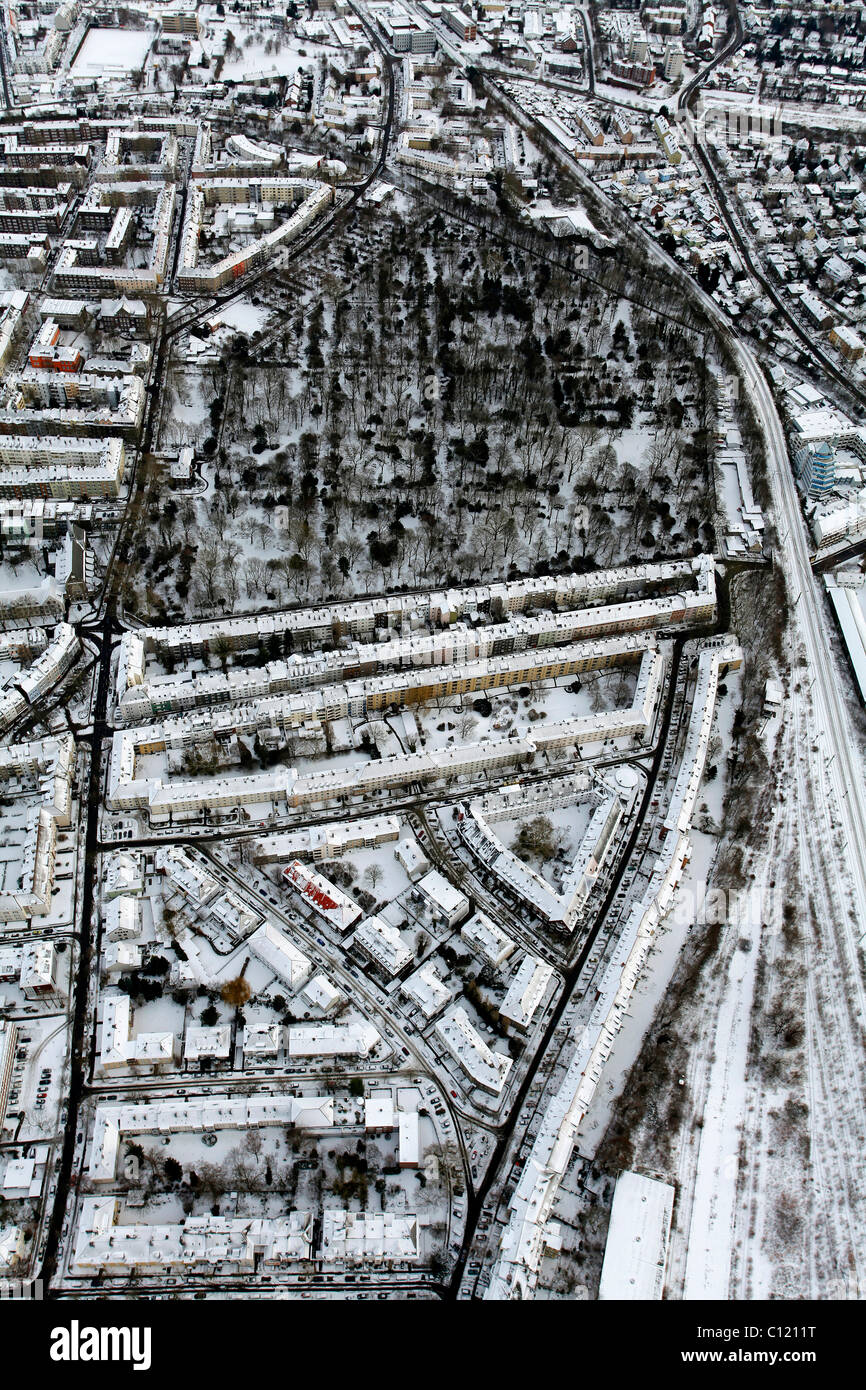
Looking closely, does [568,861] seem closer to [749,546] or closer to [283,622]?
[283,622]

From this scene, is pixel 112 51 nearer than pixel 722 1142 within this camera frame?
No

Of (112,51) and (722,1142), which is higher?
(112,51)

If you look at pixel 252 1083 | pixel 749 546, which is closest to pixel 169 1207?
pixel 252 1083

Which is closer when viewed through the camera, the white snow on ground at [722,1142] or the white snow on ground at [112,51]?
the white snow on ground at [722,1142]

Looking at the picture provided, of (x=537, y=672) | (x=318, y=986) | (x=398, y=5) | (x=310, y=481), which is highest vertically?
(x=398, y=5)

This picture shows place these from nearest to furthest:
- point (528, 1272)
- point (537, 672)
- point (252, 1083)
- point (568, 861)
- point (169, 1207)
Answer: point (528, 1272) → point (169, 1207) → point (252, 1083) → point (568, 861) → point (537, 672)

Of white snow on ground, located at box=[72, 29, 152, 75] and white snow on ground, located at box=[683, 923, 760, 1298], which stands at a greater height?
white snow on ground, located at box=[72, 29, 152, 75]

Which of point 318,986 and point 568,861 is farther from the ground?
point 568,861

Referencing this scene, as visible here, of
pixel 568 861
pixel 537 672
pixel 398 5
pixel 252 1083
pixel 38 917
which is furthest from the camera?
pixel 398 5

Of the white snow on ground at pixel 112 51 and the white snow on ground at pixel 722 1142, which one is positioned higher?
the white snow on ground at pixel 112 51

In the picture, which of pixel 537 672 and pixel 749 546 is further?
pixel 749 546

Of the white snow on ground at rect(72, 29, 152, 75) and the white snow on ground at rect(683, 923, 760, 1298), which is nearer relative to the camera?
the white snow on ground at rect(683, 923, 760, 1298)
